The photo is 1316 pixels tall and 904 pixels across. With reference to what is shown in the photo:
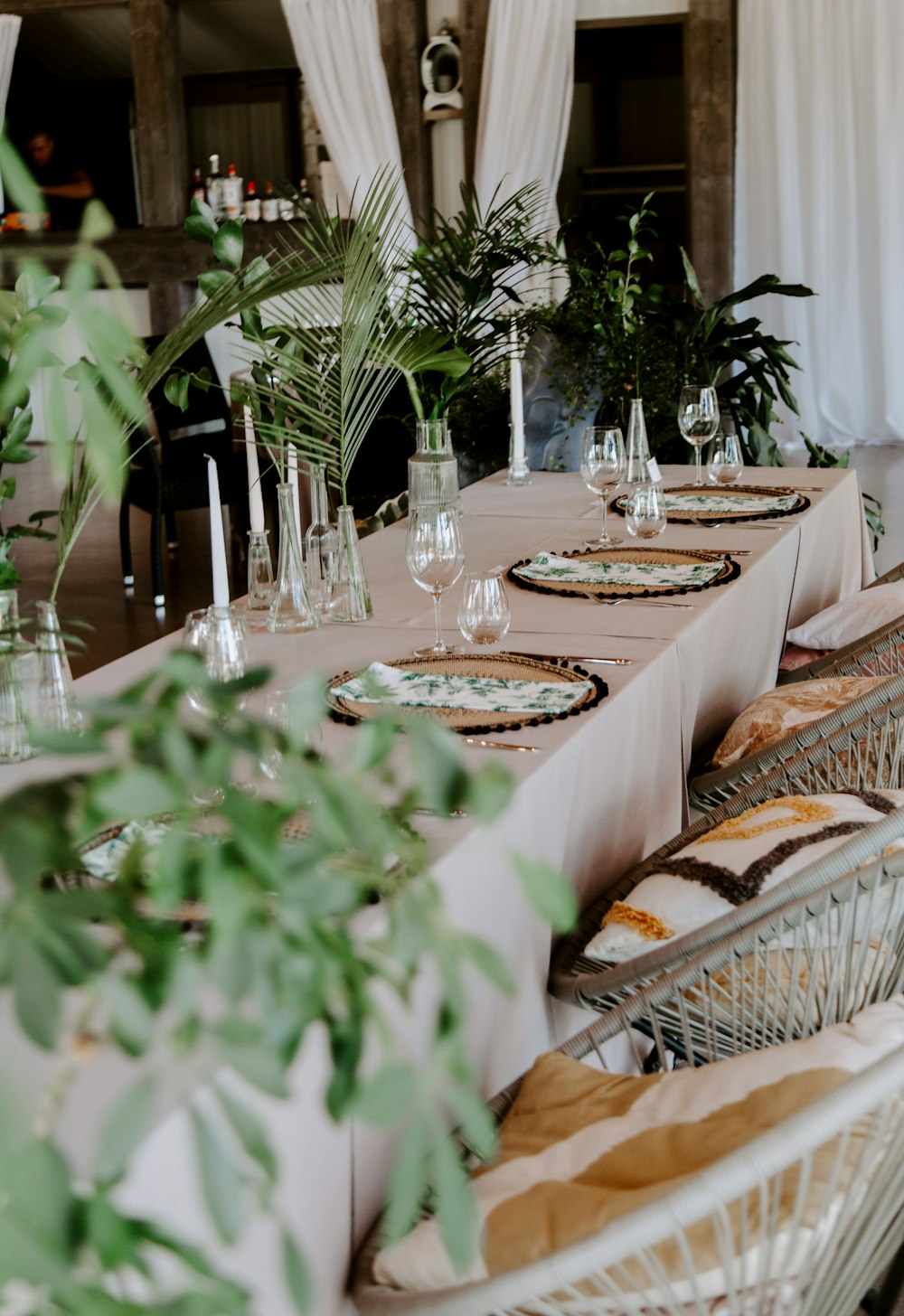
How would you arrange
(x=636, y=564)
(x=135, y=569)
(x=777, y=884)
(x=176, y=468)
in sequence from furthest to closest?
(x=135, y=569)
(x=176, y=468)
(x=636, y=564)
(x=777, y=884)

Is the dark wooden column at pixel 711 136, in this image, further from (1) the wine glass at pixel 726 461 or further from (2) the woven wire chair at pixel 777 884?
(2) the woven wire chair at pixel 777 884

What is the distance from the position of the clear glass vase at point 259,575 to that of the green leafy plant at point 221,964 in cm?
185

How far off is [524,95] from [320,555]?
7.07 meters

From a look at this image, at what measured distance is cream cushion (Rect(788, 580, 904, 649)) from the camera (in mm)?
2898

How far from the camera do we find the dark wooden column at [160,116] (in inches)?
368

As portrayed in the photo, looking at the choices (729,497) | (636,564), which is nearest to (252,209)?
(729,497)

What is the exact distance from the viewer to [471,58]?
8.87m

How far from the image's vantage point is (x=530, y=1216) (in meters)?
1.18

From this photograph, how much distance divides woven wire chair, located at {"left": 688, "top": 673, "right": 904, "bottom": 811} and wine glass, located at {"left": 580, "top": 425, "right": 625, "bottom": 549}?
78 centimetres

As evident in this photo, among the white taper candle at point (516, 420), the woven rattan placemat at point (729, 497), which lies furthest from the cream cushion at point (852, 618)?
the white taper candle at point (516, 420)

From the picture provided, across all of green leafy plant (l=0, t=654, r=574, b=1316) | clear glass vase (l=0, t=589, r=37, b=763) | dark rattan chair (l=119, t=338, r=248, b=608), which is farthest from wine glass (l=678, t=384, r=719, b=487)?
green leafy plant (l=0, t=654, r=574, b=1316)

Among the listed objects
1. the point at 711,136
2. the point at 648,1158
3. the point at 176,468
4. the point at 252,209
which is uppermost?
the point at 711,136

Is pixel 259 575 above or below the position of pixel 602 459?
below

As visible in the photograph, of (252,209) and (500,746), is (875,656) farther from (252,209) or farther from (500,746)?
(252,209)
